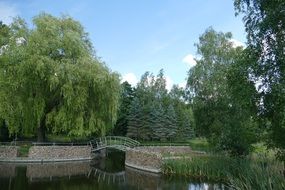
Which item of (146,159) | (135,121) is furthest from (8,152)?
(135,121)

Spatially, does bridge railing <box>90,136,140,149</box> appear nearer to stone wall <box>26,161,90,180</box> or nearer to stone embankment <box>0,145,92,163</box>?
stone embankment <box>0,145,92,163</box>

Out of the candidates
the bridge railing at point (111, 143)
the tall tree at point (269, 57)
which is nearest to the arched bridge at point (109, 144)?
the bridge railing at point (111, 143)

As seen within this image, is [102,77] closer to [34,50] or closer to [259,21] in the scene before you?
[34,50]

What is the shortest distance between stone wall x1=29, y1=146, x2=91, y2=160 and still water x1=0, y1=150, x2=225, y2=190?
5.35 ft

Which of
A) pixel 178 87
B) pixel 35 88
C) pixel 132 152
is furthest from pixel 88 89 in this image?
pixel 178 87

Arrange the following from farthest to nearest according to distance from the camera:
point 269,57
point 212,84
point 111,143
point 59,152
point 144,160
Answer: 1. point 111,143
2. point 212,84
3. point 59,152
4. point 144,160
5. point 269,57

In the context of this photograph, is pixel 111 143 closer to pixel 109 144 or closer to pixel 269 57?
pixel 109 144

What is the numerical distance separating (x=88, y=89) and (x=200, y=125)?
36.7 ft

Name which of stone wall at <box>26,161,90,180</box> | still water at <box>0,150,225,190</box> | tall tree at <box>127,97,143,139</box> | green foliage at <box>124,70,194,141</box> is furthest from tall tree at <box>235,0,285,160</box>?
tall tree at <box>127,97,143,139</box>

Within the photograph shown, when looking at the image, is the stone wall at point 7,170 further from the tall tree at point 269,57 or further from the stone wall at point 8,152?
the tall tree at point 269,57

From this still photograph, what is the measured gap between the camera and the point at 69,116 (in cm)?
2936

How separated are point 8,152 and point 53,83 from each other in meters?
6.38

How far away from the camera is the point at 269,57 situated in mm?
13977

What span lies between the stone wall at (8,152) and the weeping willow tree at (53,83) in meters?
1.49
